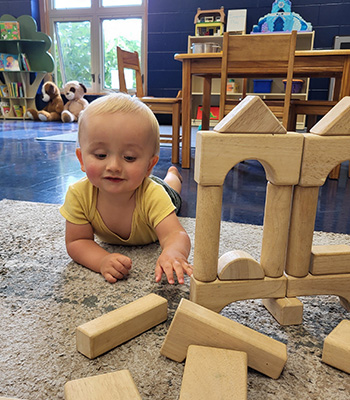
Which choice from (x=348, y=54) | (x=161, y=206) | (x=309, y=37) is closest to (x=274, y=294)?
(x=161, y=206)

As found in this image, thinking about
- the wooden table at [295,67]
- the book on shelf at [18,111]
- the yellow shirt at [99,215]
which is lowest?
the book on shelf at [18,111]

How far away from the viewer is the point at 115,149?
0.79 m

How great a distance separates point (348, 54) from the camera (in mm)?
1948

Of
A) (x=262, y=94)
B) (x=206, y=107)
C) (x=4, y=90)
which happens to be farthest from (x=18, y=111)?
(x=206, y=107)

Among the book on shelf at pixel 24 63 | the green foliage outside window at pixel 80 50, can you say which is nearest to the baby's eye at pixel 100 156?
the green foliage outside window at pixel 80 50

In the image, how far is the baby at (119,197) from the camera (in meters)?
0.78

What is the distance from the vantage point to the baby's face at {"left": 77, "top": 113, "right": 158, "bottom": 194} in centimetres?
77

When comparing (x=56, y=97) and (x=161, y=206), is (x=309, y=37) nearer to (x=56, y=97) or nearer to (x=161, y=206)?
(x=56, y=97)

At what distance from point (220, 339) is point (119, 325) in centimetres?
16

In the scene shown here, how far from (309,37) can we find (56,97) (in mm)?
3789

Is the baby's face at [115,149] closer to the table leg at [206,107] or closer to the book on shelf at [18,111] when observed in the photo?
the table leg at [206,107]

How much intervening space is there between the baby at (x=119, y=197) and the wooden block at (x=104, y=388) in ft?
0.98

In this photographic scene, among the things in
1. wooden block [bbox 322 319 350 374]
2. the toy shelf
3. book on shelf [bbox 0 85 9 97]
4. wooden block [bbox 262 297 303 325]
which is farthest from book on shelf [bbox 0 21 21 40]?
wooden block [bbox 322 319 350 374]

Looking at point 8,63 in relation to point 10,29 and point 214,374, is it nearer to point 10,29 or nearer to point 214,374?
point 10,29
